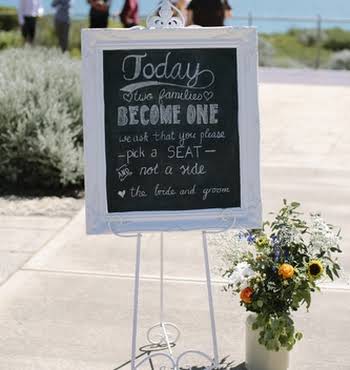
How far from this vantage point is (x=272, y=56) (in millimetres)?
20469

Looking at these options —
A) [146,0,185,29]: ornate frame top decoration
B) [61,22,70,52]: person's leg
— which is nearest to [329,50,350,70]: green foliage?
[61,22,70,52]: person's leg

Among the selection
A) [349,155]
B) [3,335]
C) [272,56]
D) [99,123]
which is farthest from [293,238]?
[272,56]

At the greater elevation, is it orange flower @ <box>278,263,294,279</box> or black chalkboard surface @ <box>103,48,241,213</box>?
black chalkboard surface @ <box>103,48,241,213</box>

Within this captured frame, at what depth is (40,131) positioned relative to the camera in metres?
7.59

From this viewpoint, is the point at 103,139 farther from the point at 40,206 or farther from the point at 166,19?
the point at 40,206

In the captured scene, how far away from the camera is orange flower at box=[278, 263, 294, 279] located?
402 cm

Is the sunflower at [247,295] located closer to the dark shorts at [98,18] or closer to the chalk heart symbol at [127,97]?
the chalk heart symbol at [127,97]

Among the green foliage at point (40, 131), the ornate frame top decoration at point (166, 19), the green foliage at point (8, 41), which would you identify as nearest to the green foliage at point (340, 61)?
the green foliage at point (8, 41)

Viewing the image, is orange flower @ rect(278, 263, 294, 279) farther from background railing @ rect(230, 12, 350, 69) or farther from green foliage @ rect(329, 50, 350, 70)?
green foliage @ rect(329, 50, 350, 70)

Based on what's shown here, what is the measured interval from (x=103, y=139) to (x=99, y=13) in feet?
35.3

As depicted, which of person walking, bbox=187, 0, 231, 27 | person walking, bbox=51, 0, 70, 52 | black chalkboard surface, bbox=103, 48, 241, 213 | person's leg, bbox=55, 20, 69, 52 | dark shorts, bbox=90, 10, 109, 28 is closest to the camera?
black chalkboard surface, bbox=103, 48, 241, 213

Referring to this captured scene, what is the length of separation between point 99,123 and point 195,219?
2.22 ft

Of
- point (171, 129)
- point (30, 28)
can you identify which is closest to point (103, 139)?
point (171, 129)

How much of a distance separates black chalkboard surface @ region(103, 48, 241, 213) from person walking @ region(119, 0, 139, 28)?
33.8 feet
